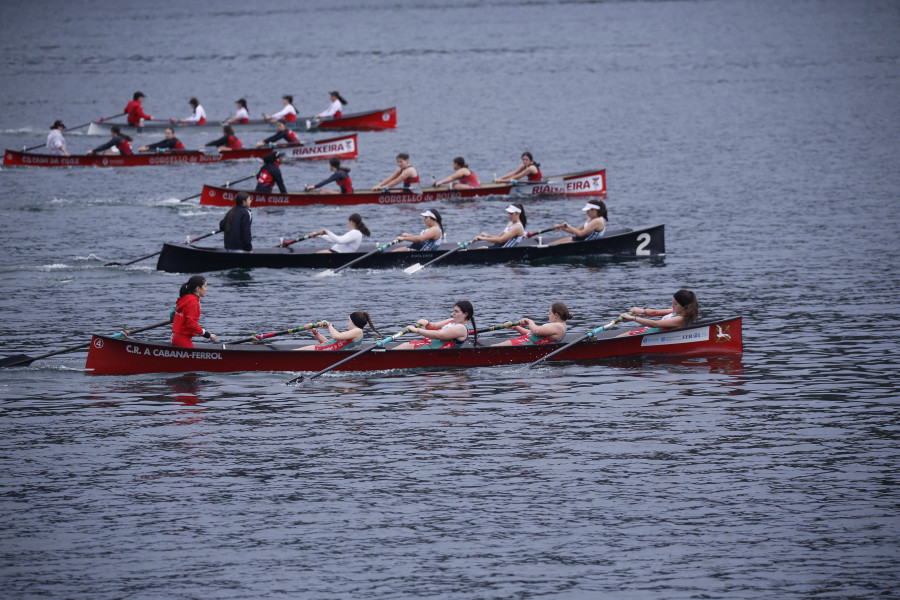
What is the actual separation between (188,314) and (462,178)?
2366cm

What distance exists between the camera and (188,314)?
1016 inches

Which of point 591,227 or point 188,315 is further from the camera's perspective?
point 591,227

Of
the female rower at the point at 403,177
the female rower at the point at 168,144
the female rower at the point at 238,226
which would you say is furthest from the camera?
the female rower at the point at 168,144

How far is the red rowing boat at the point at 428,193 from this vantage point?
153ft

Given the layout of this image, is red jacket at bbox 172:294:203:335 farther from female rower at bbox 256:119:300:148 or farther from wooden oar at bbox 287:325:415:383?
female rower at bbox 256:119:300:148

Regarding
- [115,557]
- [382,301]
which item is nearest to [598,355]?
[382,301]

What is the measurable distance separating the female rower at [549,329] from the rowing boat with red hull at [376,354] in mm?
176

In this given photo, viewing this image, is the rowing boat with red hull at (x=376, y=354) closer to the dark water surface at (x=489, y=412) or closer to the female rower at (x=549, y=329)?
the female rower at (x=549, y=329)

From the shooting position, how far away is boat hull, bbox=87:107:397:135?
65375 millimetres

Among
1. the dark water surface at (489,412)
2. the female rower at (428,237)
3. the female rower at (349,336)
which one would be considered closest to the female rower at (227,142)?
the dark water surface at (489,412)

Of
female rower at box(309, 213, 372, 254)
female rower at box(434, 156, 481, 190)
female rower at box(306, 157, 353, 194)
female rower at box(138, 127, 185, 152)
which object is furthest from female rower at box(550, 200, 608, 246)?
female rower at box(138, 127, 185, 152)

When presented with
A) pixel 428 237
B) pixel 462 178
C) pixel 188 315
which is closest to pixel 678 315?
pixel 188 315

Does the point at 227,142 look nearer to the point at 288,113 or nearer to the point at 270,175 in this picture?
the point at 288,113

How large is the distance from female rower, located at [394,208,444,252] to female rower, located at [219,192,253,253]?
15.0 ft
